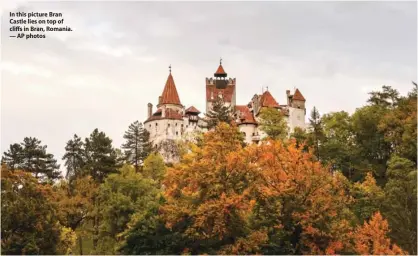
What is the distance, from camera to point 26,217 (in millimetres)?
25672

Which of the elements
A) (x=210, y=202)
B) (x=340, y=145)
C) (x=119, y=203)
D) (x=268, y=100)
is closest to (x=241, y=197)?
(x=210, y=202)

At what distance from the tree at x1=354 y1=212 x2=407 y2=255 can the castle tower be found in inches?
2431

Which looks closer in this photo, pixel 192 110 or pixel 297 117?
pixel 297 117

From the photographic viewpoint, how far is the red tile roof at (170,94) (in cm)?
9394

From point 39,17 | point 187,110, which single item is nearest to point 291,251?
point 39,17

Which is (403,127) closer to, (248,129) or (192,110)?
(248,129)

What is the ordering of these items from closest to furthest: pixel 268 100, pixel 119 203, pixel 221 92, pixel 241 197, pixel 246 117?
pixel 241 197
pixel 119 203
pixel 246 117
pixel 268 100
pixel 221 92

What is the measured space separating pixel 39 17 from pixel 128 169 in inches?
844

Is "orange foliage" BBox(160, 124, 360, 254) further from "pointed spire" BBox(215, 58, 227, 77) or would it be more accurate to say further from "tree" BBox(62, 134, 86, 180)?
"pointed spire" BBox(215, 58, 227, 77)

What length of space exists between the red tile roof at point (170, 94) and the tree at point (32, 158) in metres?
40.7

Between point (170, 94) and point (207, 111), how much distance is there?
26.8ft

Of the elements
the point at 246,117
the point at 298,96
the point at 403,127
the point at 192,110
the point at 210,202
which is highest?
the point at 298,96

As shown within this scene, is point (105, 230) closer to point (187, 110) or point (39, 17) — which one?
point (39, 17)

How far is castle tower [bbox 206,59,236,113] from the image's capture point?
9406cm
